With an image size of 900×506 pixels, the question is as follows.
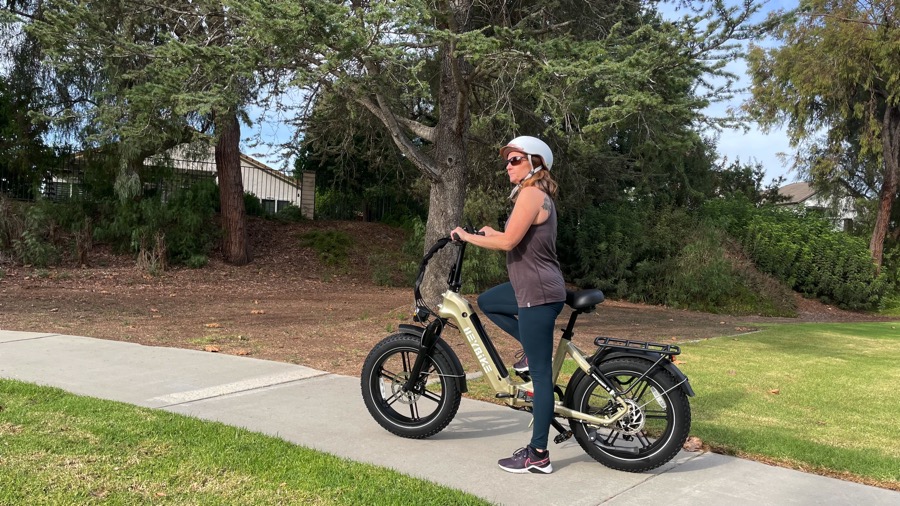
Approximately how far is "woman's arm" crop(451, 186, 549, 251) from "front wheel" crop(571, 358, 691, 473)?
961mm

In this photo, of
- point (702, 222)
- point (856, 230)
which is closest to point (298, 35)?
point (702, 222)

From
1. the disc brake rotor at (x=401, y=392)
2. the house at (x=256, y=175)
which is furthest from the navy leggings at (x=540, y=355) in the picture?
the house at (x=256, y=175)

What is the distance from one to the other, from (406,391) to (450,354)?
0.41 meters

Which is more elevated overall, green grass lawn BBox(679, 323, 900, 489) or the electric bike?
the electric bike

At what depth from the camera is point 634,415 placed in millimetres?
4227

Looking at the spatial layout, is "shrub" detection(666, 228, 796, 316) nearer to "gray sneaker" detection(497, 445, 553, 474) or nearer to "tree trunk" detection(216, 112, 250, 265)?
"tree trunk" detection(216, 112, 250, 265)

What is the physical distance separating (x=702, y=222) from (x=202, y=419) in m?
17.3

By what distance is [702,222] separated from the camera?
19719mm

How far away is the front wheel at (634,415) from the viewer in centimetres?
411

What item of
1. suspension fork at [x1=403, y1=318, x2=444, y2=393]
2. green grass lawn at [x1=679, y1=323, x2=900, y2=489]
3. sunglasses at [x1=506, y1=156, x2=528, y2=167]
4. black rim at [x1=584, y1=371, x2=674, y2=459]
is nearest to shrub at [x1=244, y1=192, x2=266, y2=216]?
green grass lawn at [x1=679, y1=323, x2=900, y2=489]

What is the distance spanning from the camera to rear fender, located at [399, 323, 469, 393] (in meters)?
4.63

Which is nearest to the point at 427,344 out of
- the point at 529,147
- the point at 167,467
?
the point at 529,147

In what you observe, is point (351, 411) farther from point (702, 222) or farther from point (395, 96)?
point (702, 222)

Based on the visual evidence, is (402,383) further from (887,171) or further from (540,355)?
(887,171)
